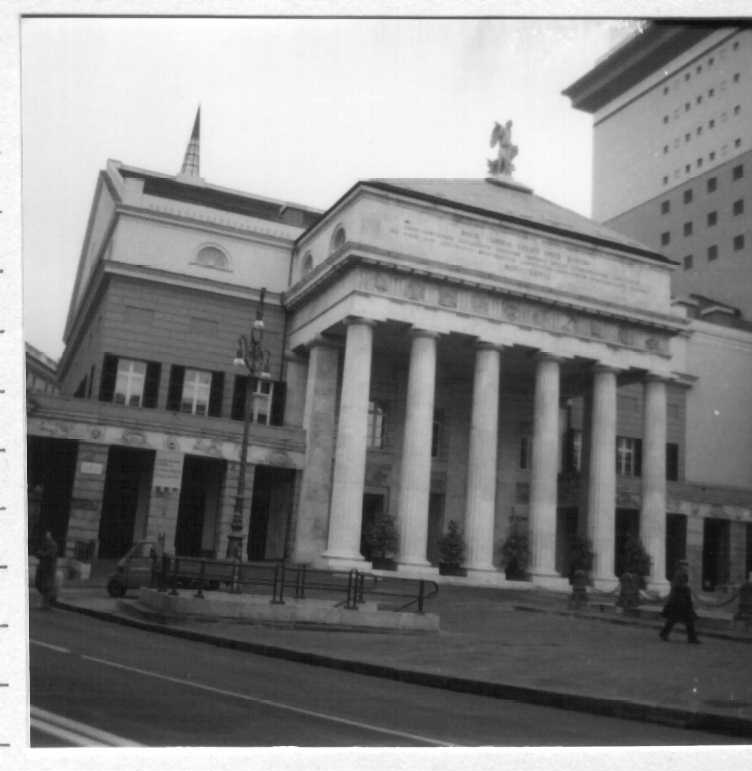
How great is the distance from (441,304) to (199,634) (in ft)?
59.9

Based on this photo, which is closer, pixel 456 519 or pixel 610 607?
pixel 610 607

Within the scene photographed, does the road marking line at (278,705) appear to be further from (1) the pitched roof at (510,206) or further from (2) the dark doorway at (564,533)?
(2) the dark doorway at (564,533)

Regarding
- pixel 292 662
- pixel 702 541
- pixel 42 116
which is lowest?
pixel 292 662

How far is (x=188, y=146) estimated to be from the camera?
1461 cm

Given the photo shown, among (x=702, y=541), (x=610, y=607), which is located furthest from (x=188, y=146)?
(x=702, y=541)

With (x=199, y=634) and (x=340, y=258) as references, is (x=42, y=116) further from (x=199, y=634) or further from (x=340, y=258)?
(x=340, y=258)

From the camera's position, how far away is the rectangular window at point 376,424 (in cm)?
3459

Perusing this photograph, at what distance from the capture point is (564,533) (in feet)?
122

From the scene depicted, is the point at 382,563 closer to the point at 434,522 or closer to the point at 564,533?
the point at 434,522

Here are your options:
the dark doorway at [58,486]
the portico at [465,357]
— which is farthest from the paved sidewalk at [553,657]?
the portico at [465,357]

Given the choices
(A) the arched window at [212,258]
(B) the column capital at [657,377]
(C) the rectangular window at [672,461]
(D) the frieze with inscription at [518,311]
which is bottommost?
(C) the rectangular window at [672,461]

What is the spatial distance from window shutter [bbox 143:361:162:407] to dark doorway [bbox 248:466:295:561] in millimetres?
4388

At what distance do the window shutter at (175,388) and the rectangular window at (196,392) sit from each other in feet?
0.37

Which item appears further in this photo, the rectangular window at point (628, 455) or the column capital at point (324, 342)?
the rectangular window at point (628, 455)
